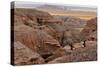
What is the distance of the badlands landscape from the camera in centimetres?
194

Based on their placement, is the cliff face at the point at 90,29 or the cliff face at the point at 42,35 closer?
the cliff face at the point at 42,35

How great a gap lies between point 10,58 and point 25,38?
24cm

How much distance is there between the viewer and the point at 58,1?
2.12 m

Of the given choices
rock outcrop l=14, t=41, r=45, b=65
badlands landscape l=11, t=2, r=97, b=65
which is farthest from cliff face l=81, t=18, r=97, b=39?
rock outcrop l=14, t=41, r=45, b=65

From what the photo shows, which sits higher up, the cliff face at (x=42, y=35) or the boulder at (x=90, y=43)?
the cliff face at (x=42, y=35)

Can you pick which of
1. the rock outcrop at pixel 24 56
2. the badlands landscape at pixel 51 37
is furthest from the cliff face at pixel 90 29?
the rock outcrop at pixel 24 56

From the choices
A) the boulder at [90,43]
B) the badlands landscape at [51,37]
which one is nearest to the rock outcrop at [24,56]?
the badlands landscape at [51,37]

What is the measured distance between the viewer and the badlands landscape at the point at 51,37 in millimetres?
1942

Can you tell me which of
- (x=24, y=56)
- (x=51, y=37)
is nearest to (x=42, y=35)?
(x=51, y=37)

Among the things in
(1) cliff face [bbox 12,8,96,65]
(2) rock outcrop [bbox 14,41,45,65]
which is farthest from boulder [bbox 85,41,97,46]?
Result: (2) rock outcrop [bbox 14,41,45,65]

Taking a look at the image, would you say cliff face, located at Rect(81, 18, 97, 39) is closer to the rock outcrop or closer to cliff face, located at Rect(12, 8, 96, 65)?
cliff face, located at Rect(12, 8, 96, 65)

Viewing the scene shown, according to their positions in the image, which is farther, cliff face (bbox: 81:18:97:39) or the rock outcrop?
cliff face (bbox: 81:18:97:39)

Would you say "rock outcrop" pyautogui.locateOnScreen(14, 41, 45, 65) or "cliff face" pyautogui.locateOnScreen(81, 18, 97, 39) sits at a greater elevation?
"cliff face" pyautogui.locateOnScreen(81, 18, 97, 39)

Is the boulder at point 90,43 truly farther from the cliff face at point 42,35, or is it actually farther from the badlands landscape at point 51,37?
the cliff face at point 42,35
